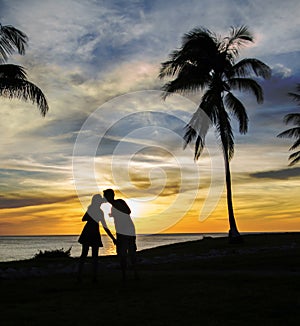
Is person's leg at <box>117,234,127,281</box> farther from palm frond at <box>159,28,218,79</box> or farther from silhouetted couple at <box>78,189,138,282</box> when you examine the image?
palm frond at <box>159,28,218,79</box>

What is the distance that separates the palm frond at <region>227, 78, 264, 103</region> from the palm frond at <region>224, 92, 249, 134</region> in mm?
761

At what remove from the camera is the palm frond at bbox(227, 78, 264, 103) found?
27.5m

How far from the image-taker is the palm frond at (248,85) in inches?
1082

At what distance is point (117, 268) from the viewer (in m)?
15.6

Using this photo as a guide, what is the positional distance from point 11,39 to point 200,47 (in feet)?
40.3

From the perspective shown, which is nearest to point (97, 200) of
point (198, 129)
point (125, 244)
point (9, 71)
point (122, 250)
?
point (125, 244)

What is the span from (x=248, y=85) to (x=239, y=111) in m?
1.76

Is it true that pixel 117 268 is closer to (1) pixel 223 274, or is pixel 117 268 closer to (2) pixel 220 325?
(1) pixel 223 274

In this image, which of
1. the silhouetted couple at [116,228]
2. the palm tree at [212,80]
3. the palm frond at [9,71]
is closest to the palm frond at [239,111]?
the palm tree at [212,80]

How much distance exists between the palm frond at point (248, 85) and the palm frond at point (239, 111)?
Answer: 2.50ft

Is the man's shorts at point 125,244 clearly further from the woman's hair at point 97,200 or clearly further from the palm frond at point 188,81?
the palm frond at point 188,81

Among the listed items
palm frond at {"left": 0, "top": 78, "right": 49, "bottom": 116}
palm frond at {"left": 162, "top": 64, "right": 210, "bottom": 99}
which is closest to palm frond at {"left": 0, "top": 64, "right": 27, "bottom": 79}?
palm frond at {"left": 0, "top": 78, "right": 49, "bottom": 116}

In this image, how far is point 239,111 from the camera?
89.3 feet

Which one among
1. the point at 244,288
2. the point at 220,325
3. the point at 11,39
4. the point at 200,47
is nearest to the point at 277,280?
the point at 244,288
